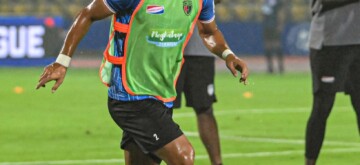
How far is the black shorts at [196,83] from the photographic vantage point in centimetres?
1033

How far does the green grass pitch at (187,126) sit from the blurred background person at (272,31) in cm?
368

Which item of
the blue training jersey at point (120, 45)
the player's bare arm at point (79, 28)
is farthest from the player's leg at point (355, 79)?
the player's bare arm at point (79, 28)

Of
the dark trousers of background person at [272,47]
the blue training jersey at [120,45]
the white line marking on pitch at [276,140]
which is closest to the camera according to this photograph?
the blue training jersey at [120,45]

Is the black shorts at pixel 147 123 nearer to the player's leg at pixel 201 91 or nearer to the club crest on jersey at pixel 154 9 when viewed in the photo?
the club crest on jersey at pixel 154 9

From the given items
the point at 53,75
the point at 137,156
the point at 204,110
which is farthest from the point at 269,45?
the point at 53,75

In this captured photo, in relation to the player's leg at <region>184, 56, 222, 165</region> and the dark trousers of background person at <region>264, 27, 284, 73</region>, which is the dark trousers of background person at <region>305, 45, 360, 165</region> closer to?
the player's leg at <region>184, 56, 222, 165</region>

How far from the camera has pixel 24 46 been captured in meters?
25.1

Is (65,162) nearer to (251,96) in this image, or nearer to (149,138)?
(149,138)

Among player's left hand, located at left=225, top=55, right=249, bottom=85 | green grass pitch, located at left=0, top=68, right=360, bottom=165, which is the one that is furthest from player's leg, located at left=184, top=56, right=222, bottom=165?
player's left hand, located at left=225, top=55, right=249, bottom=85

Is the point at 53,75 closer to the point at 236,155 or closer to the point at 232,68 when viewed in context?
the point at 232,68

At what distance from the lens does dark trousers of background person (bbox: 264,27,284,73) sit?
25547mm

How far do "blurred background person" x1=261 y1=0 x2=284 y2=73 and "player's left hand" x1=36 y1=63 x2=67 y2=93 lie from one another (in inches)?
744

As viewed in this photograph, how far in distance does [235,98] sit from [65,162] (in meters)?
7.90

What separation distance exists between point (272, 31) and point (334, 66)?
17249mm
